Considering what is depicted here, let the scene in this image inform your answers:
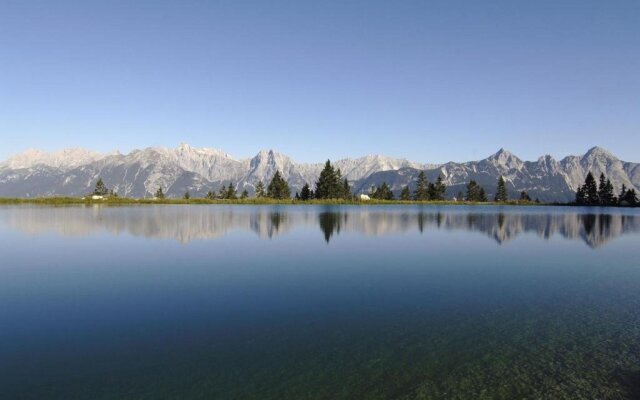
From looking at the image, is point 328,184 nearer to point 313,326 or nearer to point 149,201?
point 149,201

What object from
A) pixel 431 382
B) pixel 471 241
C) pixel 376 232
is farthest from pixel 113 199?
pixel 431 382

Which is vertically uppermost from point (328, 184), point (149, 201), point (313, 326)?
point (328, 184)

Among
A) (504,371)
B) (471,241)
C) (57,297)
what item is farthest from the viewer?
(471,241)

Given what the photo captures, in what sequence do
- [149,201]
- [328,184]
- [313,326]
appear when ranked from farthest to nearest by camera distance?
[328,184]
[149,201]
[313,326]

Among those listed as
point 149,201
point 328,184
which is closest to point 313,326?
point 149,201

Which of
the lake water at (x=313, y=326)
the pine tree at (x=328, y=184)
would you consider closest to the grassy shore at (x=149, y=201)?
the pine tree at (x=328, y=184)

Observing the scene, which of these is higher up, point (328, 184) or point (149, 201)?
point (328, 184)

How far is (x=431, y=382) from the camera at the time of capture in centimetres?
1231

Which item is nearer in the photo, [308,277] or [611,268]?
[308,277]

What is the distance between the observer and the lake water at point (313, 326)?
39.5 ft

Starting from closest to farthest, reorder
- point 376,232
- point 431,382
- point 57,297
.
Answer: point 431,382 → point 57,297 → point 376,232

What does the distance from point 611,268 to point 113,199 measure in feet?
585

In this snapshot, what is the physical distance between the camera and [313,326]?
55.7 ft

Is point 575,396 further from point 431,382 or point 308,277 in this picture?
point 308,277
